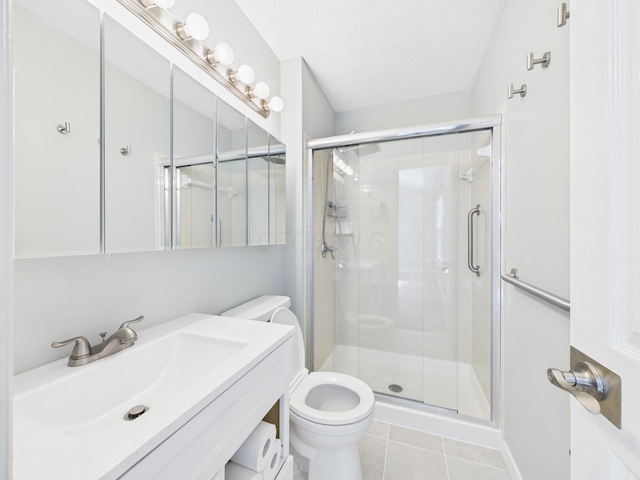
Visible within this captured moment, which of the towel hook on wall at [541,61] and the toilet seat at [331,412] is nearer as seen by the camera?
the towel hook on wall at [541,61]

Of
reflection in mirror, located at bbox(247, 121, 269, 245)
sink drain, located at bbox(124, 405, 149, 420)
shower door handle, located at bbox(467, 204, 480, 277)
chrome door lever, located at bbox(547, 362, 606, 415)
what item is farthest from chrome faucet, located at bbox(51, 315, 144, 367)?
shower door handle, located at bbox(467, 204, 480, 277)

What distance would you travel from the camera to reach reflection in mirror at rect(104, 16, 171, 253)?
0.77 m

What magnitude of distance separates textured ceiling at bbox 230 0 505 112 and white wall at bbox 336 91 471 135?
107 mm

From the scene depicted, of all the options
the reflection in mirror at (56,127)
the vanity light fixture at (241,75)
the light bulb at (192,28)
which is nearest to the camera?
the reflection in mirror at (56,127)

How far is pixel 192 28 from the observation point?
1087 mm

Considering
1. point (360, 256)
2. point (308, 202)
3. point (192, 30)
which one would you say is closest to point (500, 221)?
point (360, 256)

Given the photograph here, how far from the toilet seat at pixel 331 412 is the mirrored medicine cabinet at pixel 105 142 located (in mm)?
835

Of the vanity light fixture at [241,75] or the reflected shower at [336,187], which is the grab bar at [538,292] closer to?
the reflected shower at [336,187]

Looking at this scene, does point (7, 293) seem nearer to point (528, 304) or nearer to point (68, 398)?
point (68, 398)

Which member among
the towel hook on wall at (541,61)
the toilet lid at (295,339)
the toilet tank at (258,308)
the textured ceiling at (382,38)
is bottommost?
the toilet lid at (295,339)

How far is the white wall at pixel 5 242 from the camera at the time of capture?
0.65 ft

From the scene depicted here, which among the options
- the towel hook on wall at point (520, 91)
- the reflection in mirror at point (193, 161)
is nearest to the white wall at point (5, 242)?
the reflection in mirror at point (193, 161)

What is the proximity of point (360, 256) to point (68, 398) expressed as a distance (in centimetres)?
187

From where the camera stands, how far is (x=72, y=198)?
0.70 meters
